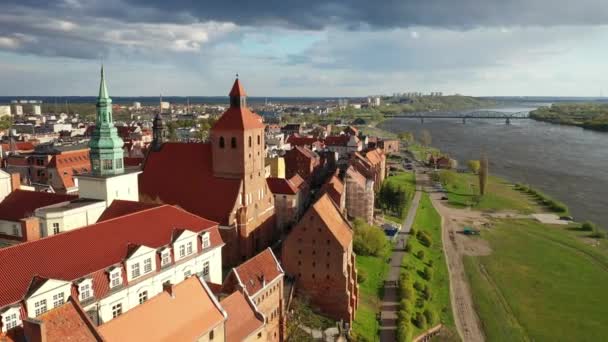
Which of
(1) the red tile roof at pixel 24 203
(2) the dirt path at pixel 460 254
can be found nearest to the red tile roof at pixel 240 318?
(1) the red tile roof at pixel 24 203

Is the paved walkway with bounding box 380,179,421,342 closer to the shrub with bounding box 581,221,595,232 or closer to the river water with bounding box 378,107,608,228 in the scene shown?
the shrub with bounding box 581,221,595,232

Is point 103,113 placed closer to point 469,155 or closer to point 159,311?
point 159,311

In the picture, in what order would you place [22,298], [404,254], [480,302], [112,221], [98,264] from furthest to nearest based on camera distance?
[404,254], [480,302], [112,221], [98,264], [22,298]

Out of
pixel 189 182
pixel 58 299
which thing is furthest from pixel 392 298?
pixel 58 299

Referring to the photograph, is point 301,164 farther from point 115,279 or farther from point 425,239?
point 115,279

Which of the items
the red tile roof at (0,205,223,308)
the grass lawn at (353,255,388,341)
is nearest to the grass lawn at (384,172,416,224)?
the grass lawn at (353,255,388,341)

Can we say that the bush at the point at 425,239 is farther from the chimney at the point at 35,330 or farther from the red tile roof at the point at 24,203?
the chimney at the point at 35,330

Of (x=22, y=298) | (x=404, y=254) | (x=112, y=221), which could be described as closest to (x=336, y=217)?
(x=404, y=254)
